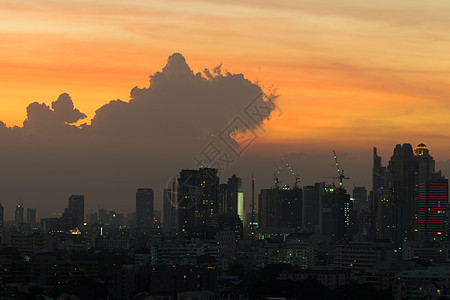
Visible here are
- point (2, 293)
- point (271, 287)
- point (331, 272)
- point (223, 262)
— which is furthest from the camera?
point (223, 262)

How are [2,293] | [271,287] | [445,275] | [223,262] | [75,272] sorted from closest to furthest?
1. [2,293]
2. [271,287]
3. [445,275]
4. [75,272]
5. [223,262]

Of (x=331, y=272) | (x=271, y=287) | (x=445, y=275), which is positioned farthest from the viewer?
(x=331, y=272)

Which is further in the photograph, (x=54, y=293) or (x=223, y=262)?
(x=223, y=262)

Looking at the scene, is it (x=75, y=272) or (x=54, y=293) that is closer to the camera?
(x=54, y=293)

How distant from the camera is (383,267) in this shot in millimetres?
146625

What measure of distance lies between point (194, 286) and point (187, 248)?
2493 inches

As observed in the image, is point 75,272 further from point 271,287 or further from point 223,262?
point 271,287

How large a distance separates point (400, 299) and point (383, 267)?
23.7 metres

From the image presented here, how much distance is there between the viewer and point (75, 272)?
155000 mm

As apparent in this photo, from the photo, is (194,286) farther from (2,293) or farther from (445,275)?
(445,275)

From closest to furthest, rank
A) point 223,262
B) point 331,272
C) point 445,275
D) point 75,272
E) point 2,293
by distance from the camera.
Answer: point 2,293, point 445,275, point 331,272, point 75,272, point 223,262

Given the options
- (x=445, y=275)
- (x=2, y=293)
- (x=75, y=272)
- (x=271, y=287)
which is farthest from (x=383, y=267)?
(x=2, y=293)

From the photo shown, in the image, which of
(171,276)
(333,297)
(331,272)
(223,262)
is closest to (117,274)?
(171,276)

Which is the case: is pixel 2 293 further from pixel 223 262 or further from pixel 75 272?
pixel 223 262
